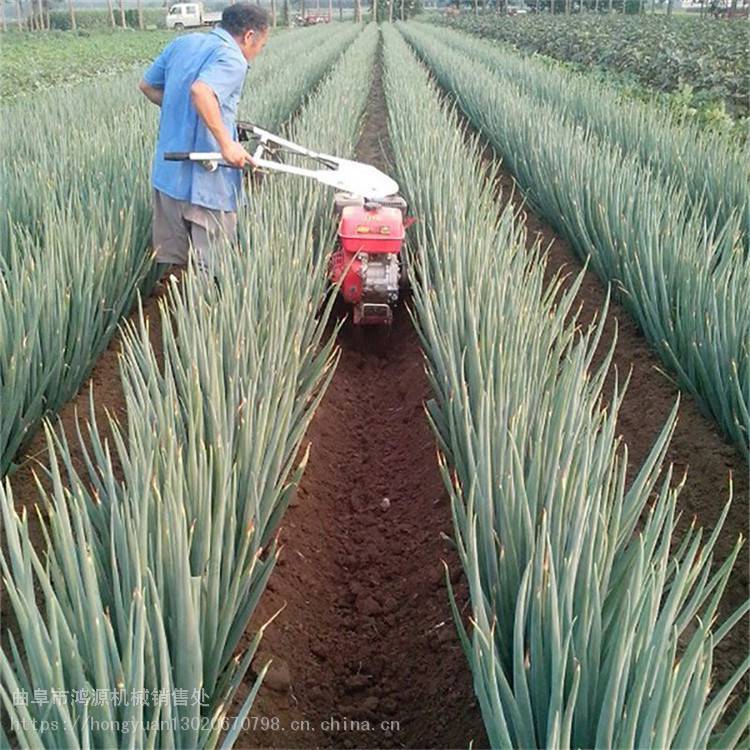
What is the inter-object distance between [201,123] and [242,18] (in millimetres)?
465

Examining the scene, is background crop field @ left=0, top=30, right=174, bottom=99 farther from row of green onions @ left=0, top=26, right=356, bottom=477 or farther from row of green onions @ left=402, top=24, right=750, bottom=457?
row of green onions @ left=402, top=24, right=750, bottom=457

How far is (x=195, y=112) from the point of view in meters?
3.80

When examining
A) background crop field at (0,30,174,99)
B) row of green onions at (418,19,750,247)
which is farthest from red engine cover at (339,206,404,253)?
background crop field at (0,30,174,99)

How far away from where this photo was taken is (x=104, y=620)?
58.0 inches

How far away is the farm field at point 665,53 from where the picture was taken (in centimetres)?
1080

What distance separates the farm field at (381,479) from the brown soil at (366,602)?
0.04 feet

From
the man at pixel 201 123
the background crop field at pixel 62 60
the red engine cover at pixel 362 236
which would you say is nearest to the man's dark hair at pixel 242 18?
the man at pixel 201 123

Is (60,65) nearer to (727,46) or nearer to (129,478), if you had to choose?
(727,46)

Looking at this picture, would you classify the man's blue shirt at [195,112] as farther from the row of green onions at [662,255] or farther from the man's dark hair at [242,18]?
the row of green onions at [662,255]

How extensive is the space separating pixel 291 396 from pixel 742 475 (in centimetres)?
158

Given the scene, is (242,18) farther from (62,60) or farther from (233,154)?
(62,60)

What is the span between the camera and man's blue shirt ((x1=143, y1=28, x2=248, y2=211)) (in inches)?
145

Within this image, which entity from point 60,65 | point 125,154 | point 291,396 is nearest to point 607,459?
point 291,396

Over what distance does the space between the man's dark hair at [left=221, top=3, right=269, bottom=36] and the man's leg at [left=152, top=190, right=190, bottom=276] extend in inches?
30.2
